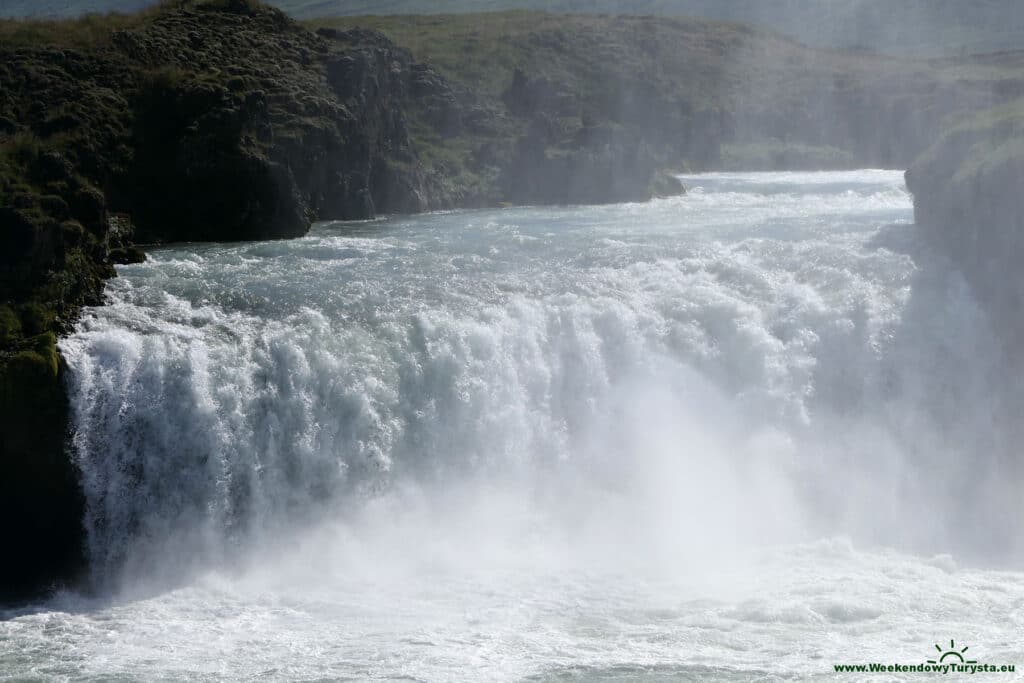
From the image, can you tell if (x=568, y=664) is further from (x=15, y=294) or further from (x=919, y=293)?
(x=919, y=293)

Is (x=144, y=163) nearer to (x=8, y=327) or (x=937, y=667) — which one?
(x=8, y=327)

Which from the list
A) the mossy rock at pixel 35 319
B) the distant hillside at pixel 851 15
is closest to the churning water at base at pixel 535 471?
the mossy rock at pixel 35 319

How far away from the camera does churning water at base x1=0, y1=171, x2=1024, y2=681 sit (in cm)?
1689

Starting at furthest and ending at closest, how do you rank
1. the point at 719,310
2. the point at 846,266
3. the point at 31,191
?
the point at 846,266
the point at 719,310
the point at 31,191

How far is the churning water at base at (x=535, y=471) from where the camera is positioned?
16.9 meters

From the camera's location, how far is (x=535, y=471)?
22.6 m

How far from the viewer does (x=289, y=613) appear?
17.9 meters

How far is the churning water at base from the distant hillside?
7682 centimetres

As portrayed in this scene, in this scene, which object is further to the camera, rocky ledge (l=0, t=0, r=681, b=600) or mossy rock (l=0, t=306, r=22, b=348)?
mossy rock (l=0, t=306, r=22, b=348)

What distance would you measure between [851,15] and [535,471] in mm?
95410

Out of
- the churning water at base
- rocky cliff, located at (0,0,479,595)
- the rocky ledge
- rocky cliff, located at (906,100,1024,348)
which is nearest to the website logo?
the churning water at base

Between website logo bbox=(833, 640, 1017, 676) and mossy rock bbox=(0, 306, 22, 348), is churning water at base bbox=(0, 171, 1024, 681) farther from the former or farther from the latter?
mossy rock bbox=(0, 306, 22, 348)

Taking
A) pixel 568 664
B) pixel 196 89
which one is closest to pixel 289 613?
pixel 568 664

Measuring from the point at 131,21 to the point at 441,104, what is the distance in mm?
18320
